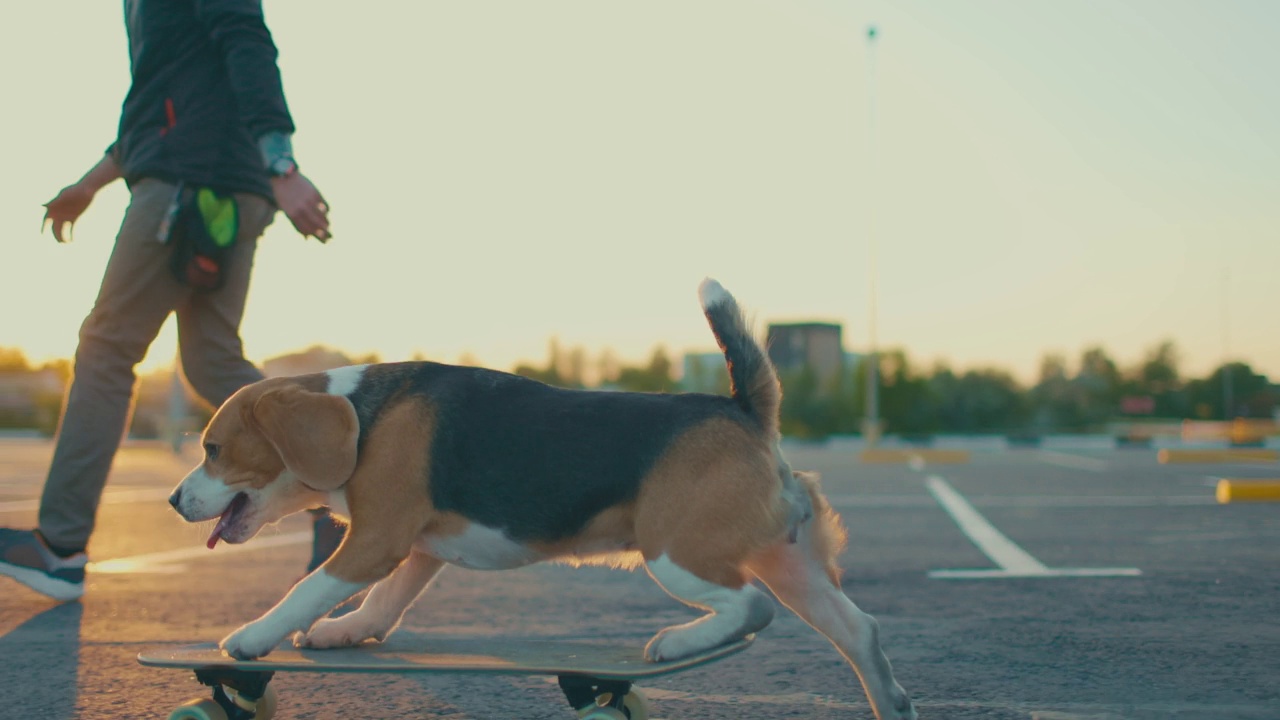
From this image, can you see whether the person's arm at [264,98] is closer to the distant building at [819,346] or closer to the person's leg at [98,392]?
the person's leg at [98,392]

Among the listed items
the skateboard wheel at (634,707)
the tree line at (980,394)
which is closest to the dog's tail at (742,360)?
the skateboard wheel at (634,707)

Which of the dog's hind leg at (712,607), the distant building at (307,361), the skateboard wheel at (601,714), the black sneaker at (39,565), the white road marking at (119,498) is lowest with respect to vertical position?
the white road marking at (119,498)

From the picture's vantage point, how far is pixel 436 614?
Answer: 15.6 feet

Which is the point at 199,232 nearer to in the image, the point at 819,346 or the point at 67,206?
the point at 67,206

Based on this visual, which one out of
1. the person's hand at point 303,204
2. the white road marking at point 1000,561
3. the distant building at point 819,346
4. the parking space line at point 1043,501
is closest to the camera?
the person's hand at point 303,204

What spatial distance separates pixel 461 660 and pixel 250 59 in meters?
2.44

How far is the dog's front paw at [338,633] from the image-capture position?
3020 mm

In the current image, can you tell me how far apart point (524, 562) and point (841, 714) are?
95 cm

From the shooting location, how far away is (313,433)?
9.52ft

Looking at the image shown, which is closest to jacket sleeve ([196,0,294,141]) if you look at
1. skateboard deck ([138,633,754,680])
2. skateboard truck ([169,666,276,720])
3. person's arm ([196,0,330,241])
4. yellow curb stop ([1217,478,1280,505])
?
person's arm ([196,0,330,241])

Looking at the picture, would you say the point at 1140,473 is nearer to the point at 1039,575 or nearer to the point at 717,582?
the point at 1039,575

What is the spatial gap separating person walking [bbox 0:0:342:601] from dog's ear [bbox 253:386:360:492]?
1628 millimetres

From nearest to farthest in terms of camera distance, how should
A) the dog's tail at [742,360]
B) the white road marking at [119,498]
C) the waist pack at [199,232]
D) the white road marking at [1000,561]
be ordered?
Result: the dog's tail at [742,360] < the waist pack at [199,232] < the white road marking at [1000,561] < the white road marking at [119,498]

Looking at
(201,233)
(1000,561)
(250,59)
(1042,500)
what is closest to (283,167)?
(250,59)
